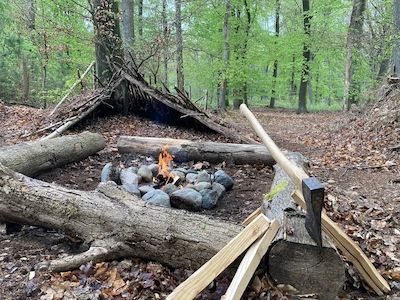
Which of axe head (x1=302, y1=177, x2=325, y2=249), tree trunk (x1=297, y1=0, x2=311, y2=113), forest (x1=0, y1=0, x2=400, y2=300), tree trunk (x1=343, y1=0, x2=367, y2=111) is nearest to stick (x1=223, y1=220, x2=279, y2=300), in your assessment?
forest (x1=0, y1=0, x2=400, y2=300)

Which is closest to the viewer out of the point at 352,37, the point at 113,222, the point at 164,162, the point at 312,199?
the point at 312,199

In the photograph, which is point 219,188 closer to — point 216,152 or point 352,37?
point 216,152

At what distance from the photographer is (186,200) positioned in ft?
14.9

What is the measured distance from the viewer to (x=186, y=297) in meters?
2.30

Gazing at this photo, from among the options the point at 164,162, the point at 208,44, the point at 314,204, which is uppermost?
the point at 208,44

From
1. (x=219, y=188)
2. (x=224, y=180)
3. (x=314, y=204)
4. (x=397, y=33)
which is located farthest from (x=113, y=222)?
(x=397, y=33)

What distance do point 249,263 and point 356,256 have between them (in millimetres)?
1014

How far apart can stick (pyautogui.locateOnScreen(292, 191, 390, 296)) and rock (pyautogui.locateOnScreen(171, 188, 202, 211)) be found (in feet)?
6.13

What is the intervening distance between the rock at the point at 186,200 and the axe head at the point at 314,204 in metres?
2.03

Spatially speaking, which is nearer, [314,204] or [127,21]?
[314,204]

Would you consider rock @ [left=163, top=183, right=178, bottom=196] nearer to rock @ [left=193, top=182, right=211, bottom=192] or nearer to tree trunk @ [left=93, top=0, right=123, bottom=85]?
rock @ [left=193, top=182, right=211, bottom=192]

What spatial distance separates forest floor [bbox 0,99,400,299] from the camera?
2811 millimetres

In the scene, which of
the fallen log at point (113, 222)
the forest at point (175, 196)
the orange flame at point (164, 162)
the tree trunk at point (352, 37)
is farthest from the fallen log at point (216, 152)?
the tree trunk at point (352, 37)

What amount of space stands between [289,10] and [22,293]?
86.3 ft
